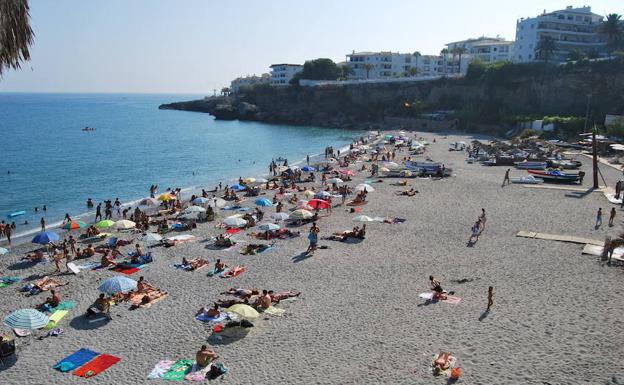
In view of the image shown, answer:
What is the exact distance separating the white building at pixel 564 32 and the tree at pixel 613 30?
988 cm

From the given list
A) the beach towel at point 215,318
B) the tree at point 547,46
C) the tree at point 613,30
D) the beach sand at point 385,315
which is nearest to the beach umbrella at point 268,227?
the beach sand at point 385,315

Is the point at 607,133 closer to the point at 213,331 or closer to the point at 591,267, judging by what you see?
the point at 591,267

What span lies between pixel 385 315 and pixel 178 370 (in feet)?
20.3

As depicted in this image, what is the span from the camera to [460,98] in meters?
81.4

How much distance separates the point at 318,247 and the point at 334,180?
13583 millimetres

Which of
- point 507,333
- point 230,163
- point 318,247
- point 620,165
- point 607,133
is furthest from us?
point 230,163

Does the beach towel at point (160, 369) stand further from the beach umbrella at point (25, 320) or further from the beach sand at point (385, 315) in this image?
the beach umbrella at point (25, 320)

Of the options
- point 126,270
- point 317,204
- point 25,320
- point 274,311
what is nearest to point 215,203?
point 317,204

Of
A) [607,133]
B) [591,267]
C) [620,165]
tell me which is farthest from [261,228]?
[607,133]

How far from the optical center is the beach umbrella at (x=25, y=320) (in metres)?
13.5

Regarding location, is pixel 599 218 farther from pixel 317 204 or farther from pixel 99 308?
pixel 99 308

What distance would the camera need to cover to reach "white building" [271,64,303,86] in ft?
426

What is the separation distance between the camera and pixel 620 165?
130ft

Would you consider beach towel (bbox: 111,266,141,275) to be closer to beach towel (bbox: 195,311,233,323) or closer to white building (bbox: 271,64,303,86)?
beach towel (bbox: 195,311,233,323)
